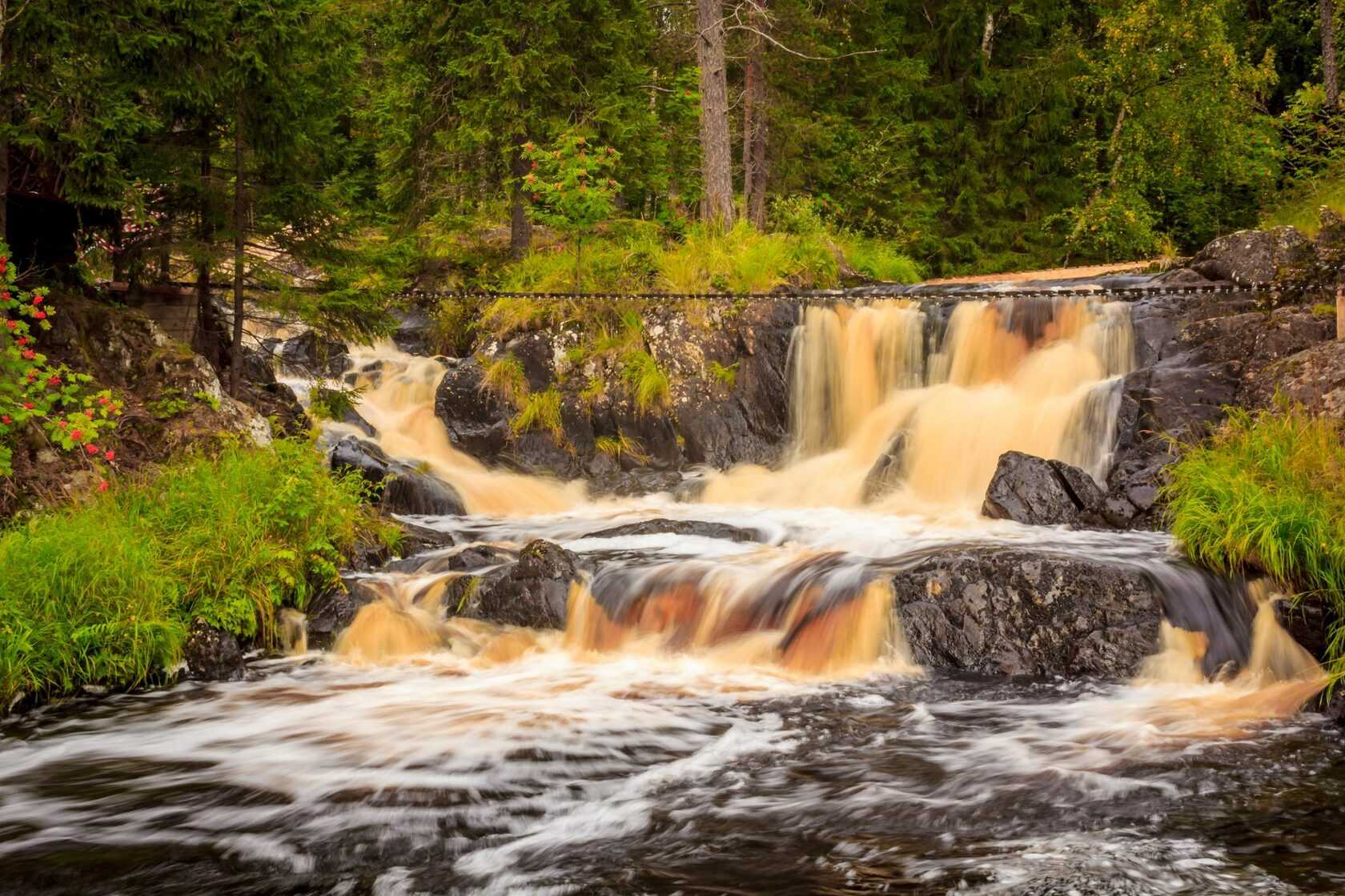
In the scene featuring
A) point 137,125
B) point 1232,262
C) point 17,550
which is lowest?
point 17,550

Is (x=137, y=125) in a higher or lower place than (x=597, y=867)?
higher

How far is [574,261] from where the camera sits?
47.4 feet

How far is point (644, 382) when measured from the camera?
43.2 ft

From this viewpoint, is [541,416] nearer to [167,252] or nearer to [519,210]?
[519,210]

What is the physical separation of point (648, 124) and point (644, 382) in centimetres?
526

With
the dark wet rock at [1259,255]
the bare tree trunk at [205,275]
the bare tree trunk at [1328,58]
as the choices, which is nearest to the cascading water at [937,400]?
the dark wet rock at [1259,255]

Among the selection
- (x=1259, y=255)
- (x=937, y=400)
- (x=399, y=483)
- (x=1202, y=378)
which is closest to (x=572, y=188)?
(x=399, y=483)

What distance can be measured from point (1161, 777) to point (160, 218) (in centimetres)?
915

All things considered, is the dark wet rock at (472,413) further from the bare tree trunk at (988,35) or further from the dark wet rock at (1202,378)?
the bare tree trunk at (988,35)

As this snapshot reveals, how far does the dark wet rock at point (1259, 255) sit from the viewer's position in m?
11.3

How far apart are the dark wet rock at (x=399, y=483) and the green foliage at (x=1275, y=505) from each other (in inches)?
287

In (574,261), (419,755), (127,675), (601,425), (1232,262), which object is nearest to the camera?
(419,755)

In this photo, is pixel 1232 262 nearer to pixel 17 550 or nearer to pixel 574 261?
pixel 574 261

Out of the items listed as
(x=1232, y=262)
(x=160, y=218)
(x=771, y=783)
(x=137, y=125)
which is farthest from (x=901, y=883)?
(x=1232, y=262)
